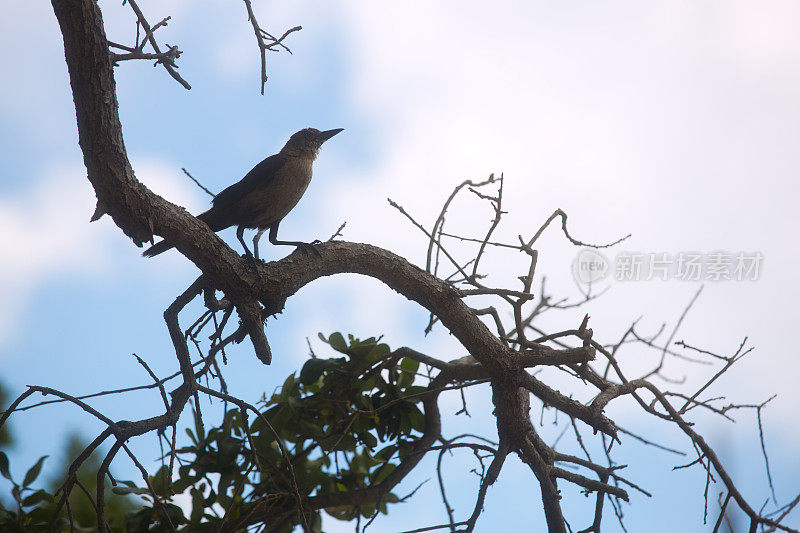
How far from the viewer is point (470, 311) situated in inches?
118

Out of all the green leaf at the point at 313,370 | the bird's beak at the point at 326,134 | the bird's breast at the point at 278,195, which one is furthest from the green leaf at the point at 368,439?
the bird's beak at the point at 326,134

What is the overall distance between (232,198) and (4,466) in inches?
64.6

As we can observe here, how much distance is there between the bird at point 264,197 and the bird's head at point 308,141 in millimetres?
113

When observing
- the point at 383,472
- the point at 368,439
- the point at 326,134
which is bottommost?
the point at 383,472

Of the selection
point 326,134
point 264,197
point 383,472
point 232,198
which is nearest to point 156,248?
point 232,198

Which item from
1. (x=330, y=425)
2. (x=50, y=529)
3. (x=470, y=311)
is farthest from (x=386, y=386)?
(x=50, y=529)

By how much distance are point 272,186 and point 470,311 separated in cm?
127

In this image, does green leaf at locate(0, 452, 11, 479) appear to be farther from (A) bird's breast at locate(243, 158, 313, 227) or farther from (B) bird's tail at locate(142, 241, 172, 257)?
(A) bird's breast at locate(243, 158, 313, 227)

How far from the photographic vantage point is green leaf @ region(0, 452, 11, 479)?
197 cm

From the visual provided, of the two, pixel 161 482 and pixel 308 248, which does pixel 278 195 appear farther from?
pixel 161 482

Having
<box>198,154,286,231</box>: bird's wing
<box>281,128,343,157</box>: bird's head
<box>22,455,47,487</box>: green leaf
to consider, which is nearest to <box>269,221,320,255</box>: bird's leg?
<box>198,154,286,231</box>: bird's wing

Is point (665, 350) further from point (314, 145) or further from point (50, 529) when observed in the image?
point (50, 529)

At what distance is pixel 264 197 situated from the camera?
10.8 ft

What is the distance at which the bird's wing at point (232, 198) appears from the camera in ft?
10.6
